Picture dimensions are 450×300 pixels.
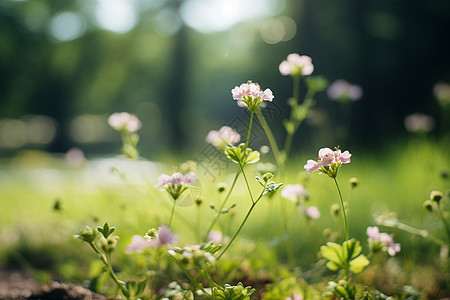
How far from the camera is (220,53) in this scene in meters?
15.2

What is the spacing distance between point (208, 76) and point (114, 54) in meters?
3.69

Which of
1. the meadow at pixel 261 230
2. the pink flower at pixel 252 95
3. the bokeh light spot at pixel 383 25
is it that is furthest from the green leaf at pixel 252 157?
the bokeh light spot at pixel 383 25

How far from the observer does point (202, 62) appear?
14969 millimetres

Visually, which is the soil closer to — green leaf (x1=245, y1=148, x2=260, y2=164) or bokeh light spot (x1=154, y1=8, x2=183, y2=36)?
green leaf (x1=245, y1=148, x2=260, y2=164)

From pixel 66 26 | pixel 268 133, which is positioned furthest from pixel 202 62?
pixel 268 133

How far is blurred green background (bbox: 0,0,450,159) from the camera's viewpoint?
7.04 meters

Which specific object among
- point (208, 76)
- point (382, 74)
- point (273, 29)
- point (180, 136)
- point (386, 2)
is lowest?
point (180, 136)

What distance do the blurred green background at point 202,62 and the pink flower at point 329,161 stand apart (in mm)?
1233

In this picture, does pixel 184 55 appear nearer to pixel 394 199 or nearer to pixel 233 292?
pixel 394 199

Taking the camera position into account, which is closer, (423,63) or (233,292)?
(233,292)

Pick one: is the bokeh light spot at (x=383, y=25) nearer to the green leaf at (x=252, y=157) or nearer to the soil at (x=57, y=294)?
the green leaf at (x=252, y=157)

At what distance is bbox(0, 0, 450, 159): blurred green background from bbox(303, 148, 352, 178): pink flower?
1.23 meters

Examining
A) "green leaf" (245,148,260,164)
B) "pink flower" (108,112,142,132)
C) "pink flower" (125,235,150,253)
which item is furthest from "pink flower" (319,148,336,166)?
"pink flower" (108,112,142,132)

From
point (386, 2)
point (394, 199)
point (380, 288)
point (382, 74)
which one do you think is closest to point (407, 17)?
point (386, 2)
